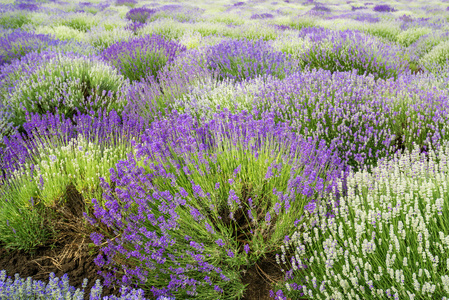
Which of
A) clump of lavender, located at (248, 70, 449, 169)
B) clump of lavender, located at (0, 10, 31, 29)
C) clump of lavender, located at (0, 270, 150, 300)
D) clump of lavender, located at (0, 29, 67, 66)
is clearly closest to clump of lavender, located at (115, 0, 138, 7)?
clump of lavender, located at (0, 10, 31, 29)

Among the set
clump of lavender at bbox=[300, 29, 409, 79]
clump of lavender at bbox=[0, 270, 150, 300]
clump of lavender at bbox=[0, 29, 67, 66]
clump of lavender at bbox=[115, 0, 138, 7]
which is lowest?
clump of lavender at bbox=[0, 270, 150, 300]

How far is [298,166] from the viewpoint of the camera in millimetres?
2123

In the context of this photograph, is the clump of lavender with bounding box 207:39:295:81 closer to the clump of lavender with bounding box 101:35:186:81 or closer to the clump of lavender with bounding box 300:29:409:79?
the clump of lavender with bounding box 300:29:409:79

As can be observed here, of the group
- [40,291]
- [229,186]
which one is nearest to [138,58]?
[229,186]

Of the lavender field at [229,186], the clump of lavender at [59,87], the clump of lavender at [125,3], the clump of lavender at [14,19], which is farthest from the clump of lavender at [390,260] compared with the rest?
the clump of lavender at [125,3]

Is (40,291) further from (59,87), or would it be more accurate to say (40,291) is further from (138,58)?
(138,58)

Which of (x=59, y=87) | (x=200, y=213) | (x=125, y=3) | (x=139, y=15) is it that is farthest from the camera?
(x=125, y=3)

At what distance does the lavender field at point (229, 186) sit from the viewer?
1554 mm

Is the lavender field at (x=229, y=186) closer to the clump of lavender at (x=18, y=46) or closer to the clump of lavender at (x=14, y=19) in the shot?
the clump of lavender at (x=18, y=46)

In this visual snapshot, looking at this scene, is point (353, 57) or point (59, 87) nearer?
point (59, 87)

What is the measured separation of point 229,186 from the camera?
80.0 inches

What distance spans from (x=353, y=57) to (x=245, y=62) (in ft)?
6.03

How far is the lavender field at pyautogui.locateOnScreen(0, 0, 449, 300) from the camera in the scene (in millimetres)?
1554

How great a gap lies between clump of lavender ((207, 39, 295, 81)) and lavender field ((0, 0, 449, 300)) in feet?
0.11
